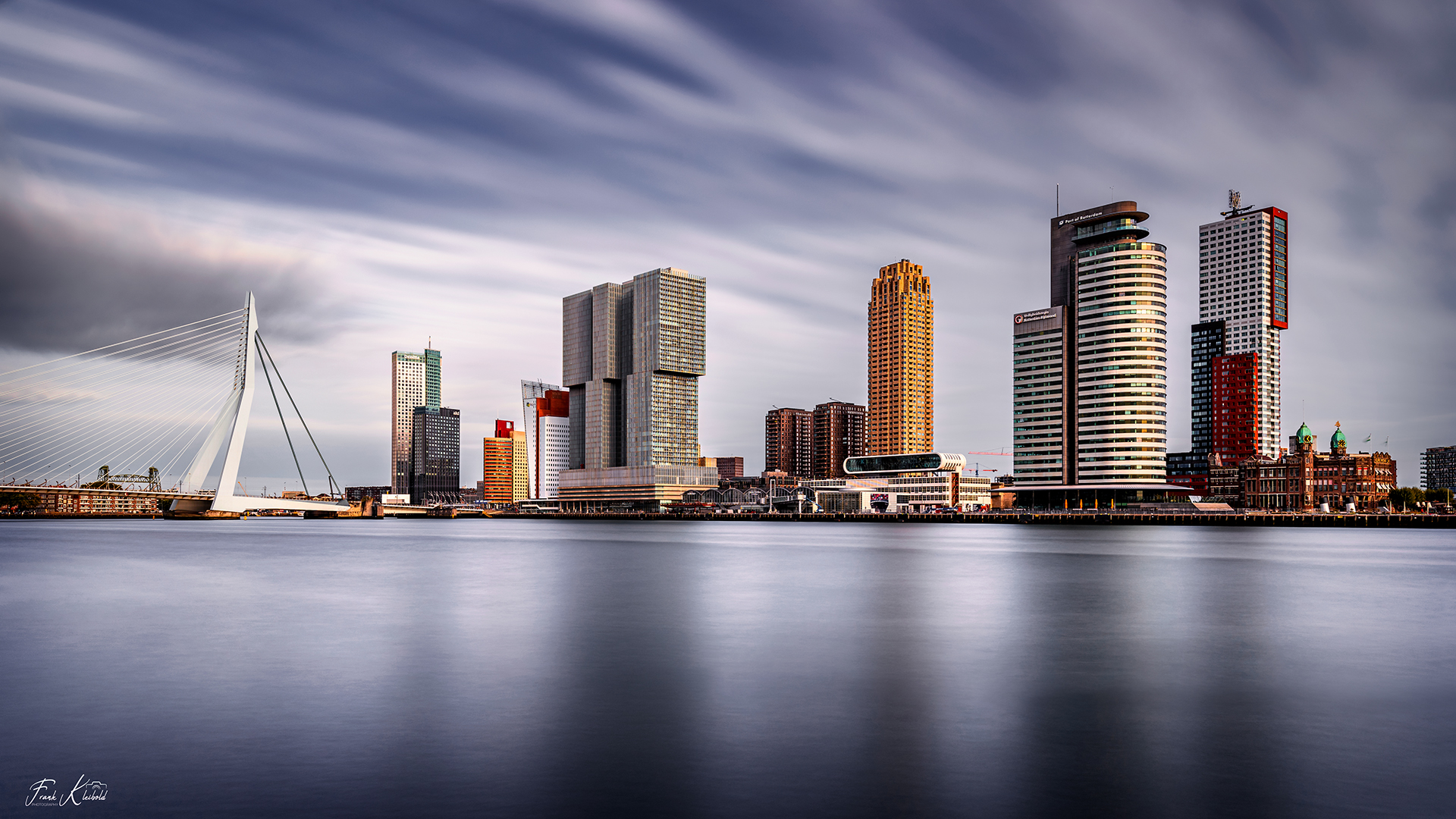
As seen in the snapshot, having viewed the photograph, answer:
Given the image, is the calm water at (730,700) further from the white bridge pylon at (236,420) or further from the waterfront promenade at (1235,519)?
the waterfront promenade at (1235,519)

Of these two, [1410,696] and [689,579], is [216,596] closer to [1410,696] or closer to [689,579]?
[689,579]

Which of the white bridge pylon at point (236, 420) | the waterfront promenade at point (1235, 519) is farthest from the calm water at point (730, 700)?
the waterfront promenade at point (1235, 519)

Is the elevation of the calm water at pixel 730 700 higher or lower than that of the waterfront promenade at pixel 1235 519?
higher

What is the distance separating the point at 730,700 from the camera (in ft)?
66.0

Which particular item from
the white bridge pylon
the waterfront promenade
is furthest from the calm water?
the waterfront promenade

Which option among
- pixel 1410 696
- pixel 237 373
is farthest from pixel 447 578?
pixel 237 373

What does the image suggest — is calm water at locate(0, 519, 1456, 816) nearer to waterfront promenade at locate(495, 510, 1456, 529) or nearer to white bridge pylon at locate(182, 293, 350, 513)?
white bridge pylon at locate(182, 293, 350, 513)

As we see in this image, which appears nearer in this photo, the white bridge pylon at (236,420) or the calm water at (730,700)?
the calm water at (730,700)

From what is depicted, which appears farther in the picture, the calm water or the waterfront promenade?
the waterfront promenade

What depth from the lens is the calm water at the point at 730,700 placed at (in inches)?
541

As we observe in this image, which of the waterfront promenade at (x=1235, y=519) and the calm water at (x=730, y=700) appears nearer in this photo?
the calm water at (x=730, y=700)

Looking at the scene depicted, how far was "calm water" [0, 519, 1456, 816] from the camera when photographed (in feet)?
45.1

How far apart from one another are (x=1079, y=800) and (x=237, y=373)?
134 m

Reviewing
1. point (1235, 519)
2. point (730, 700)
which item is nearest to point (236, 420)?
point (730, 700)
